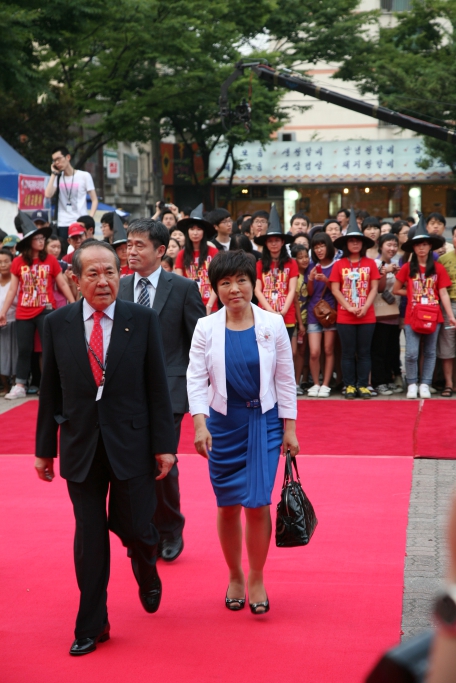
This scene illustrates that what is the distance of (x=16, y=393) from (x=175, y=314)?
6.34m

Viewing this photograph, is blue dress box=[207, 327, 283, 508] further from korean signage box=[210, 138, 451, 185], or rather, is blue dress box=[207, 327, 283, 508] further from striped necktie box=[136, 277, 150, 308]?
korean signage box=[210, 138, 451, 185]

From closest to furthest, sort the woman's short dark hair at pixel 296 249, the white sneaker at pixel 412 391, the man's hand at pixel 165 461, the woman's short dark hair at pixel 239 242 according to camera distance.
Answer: the man's hand at pixel 165 461 → the woman's short dark hair at pixel 239 242 → the white sneaker at pixel 412 391 → the woman's short dark hair at pixel 296 249

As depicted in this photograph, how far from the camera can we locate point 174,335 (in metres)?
5.25

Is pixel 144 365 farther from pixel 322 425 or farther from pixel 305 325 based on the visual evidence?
pixel 305 325

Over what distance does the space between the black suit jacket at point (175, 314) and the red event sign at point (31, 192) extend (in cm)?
1120

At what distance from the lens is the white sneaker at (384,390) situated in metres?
10.6

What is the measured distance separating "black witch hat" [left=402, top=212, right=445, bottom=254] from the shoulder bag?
1066 millimetres

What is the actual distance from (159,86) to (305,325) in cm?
1461

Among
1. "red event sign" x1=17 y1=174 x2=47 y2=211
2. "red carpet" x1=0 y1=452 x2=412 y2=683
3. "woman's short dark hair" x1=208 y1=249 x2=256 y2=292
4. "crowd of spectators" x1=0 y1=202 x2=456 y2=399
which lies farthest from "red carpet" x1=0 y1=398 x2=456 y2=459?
"red event sign" x1=17 y1=174 x2=47 y2=211

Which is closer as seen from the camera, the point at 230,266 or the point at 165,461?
the point at 165,461

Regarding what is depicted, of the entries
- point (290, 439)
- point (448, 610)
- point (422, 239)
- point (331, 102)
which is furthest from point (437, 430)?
point (331, 102)

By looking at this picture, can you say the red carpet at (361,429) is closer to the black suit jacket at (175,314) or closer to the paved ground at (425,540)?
the paved ground at (425,540)

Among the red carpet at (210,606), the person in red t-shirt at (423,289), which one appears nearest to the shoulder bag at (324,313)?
the person in red t-shirt at (423,289)

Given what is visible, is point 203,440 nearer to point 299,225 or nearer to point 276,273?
point 276,273
